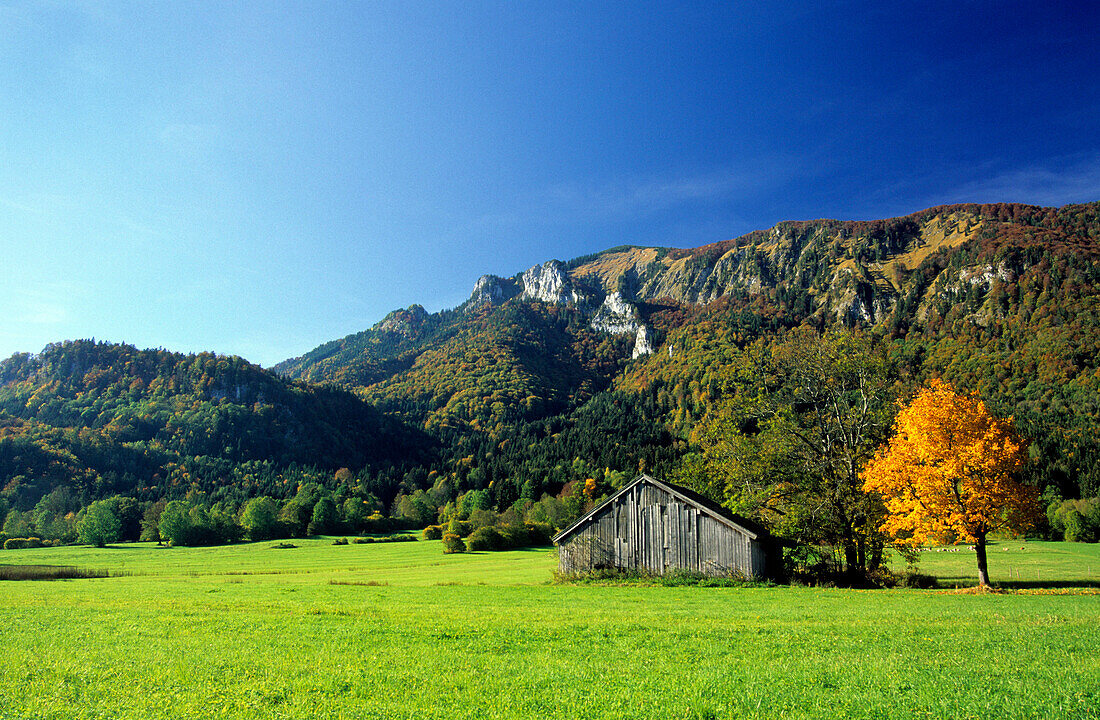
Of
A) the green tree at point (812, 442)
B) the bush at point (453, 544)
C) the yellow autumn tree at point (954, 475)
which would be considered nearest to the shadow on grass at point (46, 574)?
the bush at point (453, 544)

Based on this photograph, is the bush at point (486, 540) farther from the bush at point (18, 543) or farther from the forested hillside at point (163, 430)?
the forested hillside at point (163, 430)

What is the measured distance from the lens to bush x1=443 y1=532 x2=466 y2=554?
67.0 meters

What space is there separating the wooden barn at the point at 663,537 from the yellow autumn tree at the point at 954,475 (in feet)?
24.6

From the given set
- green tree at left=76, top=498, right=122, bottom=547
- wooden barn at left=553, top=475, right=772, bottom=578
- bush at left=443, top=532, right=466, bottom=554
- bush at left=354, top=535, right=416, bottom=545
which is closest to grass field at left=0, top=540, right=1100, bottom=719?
wooden barn at left=553, top=475, right=772, bottom=578

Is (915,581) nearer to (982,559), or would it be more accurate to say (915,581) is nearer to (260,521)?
(982,559)

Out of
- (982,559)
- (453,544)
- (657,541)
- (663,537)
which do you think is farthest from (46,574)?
(982,559)

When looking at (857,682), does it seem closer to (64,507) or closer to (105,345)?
(64,507)

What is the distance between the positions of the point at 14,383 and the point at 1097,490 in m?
281

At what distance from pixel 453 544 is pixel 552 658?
60777 millimetres

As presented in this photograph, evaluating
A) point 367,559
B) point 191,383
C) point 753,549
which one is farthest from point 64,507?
point 753,549

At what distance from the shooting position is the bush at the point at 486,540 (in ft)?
224

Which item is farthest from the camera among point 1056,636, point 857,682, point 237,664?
point 1056,636

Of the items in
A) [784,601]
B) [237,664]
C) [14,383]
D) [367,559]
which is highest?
[14,383]

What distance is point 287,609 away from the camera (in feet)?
63.0
